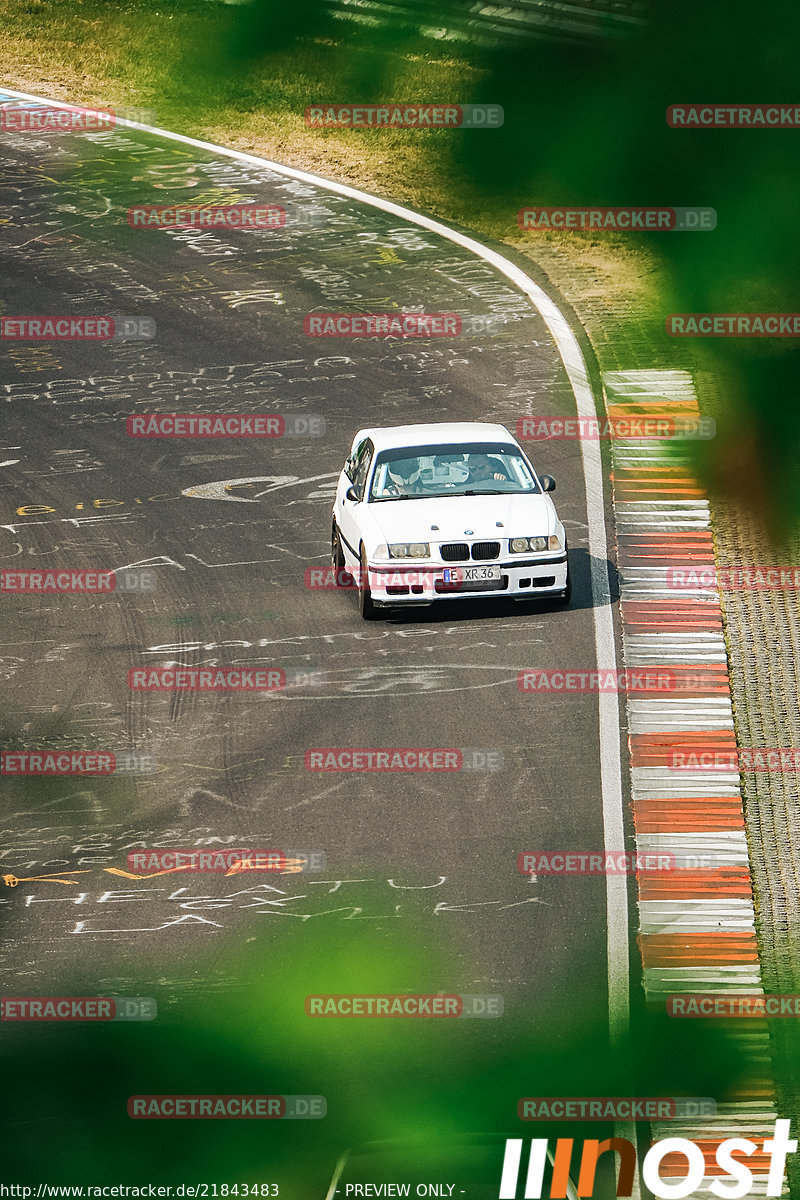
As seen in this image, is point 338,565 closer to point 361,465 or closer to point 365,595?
point 361,465

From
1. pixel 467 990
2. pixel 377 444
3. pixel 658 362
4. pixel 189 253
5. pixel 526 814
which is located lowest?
pixel 467 990

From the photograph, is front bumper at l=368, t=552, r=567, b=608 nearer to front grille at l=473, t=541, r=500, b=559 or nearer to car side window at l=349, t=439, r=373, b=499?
front grille at l=473, t=541, r=500, b=559

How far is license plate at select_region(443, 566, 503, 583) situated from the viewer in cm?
1605

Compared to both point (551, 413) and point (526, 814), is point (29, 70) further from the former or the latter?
point (526, 814)

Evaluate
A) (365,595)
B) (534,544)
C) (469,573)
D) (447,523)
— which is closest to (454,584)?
(469,573)

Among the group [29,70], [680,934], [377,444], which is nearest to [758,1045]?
[680,934]

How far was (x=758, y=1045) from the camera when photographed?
37.3ft

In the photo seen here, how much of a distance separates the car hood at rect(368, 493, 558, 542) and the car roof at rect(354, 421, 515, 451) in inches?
35.2

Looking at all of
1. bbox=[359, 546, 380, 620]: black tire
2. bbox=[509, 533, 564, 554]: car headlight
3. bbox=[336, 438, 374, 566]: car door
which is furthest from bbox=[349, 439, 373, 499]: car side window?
bbox=[509, 533, 564, 554]: car headlight

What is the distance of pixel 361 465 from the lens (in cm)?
1766

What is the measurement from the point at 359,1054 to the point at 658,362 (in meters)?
14.9

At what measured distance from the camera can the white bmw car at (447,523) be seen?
16.1 m

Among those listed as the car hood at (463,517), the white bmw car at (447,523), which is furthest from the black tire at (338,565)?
the car hood at (463,517)

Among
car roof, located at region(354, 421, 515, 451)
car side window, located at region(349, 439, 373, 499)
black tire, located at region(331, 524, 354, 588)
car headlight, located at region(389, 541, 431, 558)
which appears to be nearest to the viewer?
car headlight, located at region(389, 541, 431, 558)
